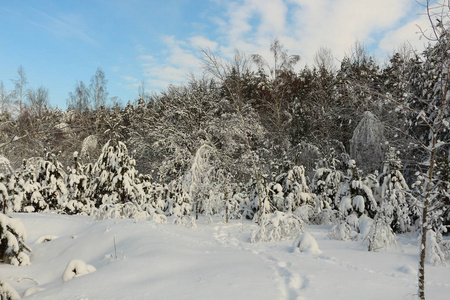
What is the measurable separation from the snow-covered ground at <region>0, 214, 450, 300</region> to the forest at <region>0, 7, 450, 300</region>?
3.09 feet

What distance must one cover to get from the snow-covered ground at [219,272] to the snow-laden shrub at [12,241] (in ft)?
0.71

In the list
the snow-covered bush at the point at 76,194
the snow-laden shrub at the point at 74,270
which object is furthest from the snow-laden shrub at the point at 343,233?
the snow-covered bush at the point at 76,194

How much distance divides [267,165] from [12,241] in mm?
13452

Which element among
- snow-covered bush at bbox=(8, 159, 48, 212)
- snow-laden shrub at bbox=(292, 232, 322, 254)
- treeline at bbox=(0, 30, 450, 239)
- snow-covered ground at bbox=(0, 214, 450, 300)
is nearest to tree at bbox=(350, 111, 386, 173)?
treeline at bbox=(0, 30, 450, 239)

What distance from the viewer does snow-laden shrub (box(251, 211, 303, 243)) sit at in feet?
26.8

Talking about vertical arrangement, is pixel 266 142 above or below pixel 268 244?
above

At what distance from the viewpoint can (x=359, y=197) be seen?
9.68 meters

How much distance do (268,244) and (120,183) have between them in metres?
7.46

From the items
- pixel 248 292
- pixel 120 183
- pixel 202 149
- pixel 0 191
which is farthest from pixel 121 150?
pixel 248 292

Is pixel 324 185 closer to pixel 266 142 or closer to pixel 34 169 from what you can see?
pixel 266 142

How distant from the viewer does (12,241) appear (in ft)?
23.4

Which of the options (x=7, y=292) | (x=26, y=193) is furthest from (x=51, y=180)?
(x=7, y=292)

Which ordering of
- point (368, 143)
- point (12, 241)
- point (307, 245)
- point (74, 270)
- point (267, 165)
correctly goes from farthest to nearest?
point (267, 165) → point (368, 143) → point (12, 241) → point (307, 245) → point (74, 270)

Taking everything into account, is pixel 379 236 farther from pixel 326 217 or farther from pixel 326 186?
pixel 326 186
